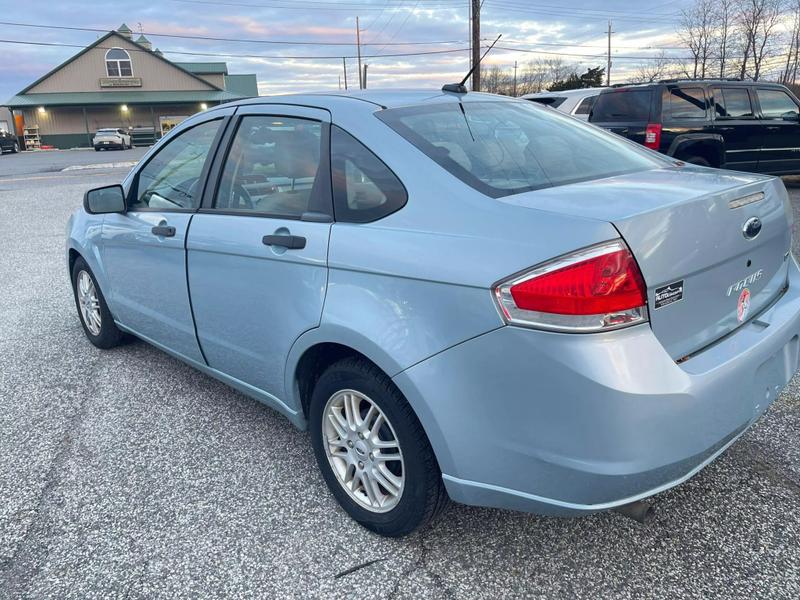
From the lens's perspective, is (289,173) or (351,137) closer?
(351,137)

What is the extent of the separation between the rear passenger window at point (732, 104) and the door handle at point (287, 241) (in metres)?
8.73

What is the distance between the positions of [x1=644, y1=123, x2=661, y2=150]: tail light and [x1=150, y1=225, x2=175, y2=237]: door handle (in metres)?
7.29

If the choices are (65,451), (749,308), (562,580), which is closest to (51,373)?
(65,451)

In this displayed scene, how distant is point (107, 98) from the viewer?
48.3m

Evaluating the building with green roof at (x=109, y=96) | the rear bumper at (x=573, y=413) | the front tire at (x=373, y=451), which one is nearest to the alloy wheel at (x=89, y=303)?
the front tire at (x=373, y=451)

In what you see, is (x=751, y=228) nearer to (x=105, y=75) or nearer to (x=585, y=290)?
(x=585, y=290)

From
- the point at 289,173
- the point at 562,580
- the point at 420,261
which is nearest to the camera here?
the point at 420,261

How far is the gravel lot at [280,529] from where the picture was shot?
2256 millimetres

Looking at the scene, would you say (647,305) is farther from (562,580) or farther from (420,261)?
(562,580)

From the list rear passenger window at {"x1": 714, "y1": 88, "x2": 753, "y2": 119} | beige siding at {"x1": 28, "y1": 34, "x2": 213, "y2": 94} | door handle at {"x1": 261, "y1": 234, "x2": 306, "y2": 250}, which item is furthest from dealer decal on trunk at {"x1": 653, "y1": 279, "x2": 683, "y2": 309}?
beige siding at {"x1": 28, "y1": 34, "x2": 213, "y2": 94}

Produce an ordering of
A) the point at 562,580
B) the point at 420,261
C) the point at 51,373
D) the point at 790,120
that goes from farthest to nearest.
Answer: the point at 790,120, the point at 51,373, the point at 562,580, the point at 420,261

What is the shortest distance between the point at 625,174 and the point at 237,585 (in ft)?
6.96

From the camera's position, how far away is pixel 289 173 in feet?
9.22

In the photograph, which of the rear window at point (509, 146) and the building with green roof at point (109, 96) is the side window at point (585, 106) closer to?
the rear window at point (509, 146)
